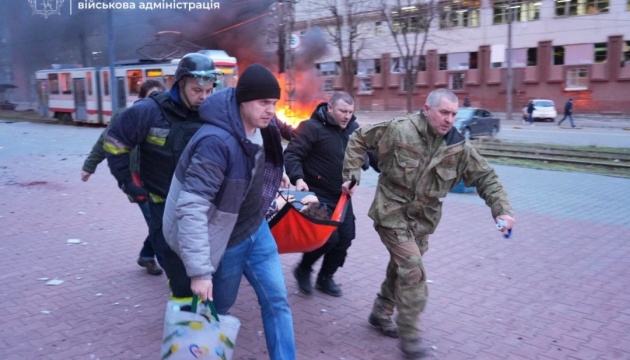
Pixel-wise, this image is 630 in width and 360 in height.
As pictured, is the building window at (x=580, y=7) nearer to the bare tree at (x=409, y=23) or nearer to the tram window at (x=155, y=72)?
the bare tree at (x=409, y=23)

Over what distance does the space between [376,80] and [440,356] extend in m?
44.8

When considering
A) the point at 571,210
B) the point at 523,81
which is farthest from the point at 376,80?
the point at 571,210

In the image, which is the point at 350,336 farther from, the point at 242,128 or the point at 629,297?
the point at 629,297

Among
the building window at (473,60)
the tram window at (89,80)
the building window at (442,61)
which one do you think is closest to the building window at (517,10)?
the building window at (473,60)

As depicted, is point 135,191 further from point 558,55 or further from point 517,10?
point 517,10

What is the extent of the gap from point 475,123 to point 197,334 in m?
20.0

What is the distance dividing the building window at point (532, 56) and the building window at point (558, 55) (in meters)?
1.19

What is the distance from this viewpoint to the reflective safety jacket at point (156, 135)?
3.62 metres

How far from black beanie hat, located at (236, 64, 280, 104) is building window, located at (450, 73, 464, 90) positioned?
139 ft

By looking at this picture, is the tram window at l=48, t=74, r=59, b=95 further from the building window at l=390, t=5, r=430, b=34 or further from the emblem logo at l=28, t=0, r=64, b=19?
the building window at l=390, t=5, r=430, b=34

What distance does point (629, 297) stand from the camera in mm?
4770

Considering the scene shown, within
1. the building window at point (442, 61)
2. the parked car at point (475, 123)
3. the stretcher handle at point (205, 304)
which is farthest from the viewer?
the building window at point (442, 61)

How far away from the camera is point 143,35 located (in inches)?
1210

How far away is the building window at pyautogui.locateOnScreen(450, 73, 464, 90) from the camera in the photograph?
43.1 metres
